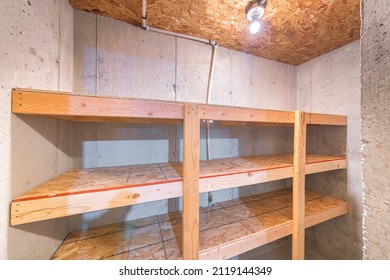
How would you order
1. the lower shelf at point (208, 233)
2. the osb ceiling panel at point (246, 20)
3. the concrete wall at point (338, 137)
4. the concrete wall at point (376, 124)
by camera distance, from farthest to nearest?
the concrete wall at point (338, 137)
the osb ceiling panel at point (246, 20)
the lower shelf at point (208, 233)
the concrete wall at point (376, 124)

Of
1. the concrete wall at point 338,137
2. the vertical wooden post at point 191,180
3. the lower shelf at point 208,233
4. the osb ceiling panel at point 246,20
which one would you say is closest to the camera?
the vertical wooden post at point 191,180

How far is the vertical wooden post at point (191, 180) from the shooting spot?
85 centimetres

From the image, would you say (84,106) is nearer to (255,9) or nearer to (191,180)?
(191,180)

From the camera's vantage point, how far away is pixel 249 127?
5.75ft

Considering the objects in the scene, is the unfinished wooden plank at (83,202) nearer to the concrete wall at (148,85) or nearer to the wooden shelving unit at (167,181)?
the wooden shelving unit at (167,181)

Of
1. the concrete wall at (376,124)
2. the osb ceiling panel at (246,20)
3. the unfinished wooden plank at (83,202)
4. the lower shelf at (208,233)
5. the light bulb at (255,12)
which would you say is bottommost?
the lower shelf at (208,233)

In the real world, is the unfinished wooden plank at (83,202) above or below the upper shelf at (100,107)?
below

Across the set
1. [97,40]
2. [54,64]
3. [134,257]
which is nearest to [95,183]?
[134,257]

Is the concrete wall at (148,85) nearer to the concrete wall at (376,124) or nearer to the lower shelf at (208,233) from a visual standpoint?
the lower shelf at (208,233)

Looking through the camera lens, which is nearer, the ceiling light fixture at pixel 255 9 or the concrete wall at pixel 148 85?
the ceiling light fixture at pixel 255 9

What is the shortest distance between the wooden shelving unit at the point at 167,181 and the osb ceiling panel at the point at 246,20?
716 mm

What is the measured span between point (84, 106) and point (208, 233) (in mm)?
1071

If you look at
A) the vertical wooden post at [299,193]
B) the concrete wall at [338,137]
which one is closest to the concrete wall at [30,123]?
the vertical wooden post at [299,193]

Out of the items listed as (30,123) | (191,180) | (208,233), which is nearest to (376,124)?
(191,180)
